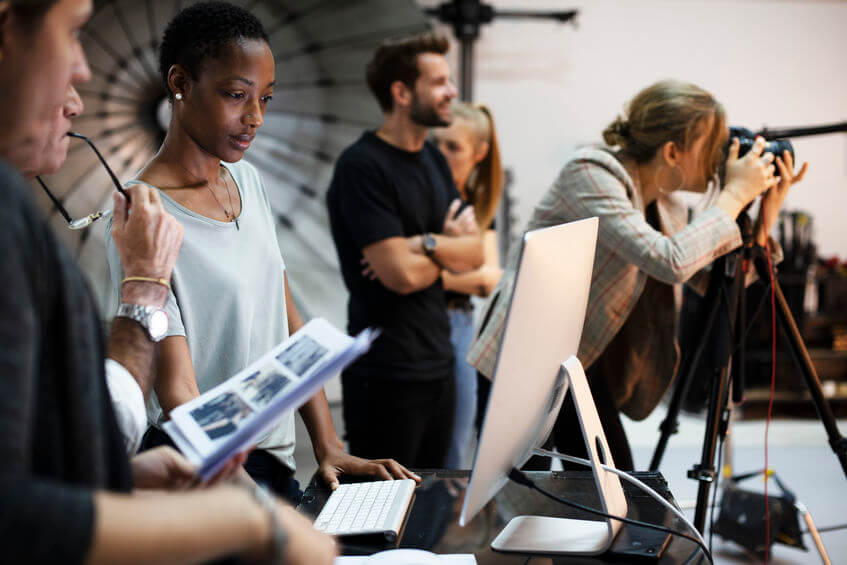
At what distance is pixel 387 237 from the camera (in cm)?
176

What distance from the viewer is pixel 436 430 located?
1949 millimetres

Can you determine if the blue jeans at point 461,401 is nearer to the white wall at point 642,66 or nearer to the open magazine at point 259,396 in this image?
the open magazine at point 259,396

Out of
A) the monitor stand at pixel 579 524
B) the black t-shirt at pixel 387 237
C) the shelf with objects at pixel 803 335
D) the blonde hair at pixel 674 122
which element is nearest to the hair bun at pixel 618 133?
the blonde hair at pixel 674 122

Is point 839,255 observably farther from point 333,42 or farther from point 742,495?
point 333,42

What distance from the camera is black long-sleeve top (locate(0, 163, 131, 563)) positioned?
434 millimetres

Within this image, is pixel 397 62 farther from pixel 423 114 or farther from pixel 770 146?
pixel 770 146

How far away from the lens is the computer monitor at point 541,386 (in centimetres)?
77

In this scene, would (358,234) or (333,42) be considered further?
(333,42)

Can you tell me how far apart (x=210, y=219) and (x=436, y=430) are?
1070mm

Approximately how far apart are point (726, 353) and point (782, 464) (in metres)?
1.90

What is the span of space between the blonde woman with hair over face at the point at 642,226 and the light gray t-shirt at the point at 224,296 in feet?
1.89

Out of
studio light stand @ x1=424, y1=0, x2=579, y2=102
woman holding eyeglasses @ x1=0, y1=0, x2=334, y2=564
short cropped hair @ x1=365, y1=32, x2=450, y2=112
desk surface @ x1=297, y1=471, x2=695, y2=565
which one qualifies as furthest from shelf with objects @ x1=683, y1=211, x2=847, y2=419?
woman holding eyeglasses @ x1=0, y1=0, x2=334, y2=564

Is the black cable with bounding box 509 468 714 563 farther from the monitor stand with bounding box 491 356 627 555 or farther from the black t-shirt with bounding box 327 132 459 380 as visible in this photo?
the black t-shirt with bounding box 327 132 459 380

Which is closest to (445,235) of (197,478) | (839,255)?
(197,478)
